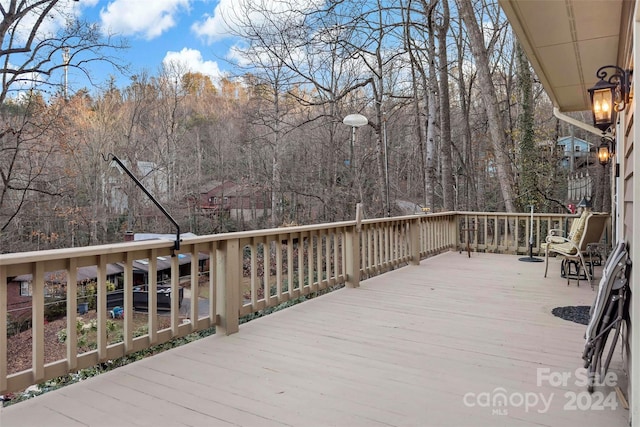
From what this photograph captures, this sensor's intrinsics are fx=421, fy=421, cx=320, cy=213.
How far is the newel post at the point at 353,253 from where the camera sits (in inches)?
190

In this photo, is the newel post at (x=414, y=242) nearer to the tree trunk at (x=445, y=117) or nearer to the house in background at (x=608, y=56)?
the house in background at (x=608, y=56)

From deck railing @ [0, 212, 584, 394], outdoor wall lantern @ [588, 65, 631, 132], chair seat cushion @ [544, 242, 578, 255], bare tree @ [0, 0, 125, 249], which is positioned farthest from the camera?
bare tree @ [0, 0, 125, 249]

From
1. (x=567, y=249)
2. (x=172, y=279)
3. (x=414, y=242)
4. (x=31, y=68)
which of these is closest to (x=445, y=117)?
(x=414, y=242)

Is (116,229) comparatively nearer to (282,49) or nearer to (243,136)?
(243,136)

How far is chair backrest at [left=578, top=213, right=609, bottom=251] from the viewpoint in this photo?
4.93 m

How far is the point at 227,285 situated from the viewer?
3.19 m

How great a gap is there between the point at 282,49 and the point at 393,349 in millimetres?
9541

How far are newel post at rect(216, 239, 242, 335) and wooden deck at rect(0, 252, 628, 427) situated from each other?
0.33ft

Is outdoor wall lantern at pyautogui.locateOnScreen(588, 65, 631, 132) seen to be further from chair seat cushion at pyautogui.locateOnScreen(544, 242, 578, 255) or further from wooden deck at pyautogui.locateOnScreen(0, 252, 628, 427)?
chair seat cushion at pyautogui.locateOnScreen(544, 242, 578, 255)

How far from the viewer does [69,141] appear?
36.2 feet

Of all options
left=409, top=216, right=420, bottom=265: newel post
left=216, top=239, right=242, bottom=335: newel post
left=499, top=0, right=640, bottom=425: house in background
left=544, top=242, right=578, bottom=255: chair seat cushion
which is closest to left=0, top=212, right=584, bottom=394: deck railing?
left=216, top=239, right=242, bottom=335: newel post

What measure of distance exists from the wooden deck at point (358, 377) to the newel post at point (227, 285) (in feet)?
0.33

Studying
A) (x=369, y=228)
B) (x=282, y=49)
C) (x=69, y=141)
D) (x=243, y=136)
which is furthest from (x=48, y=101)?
(x=369, y=228)

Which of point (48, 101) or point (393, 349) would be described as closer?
point (393, 349)
